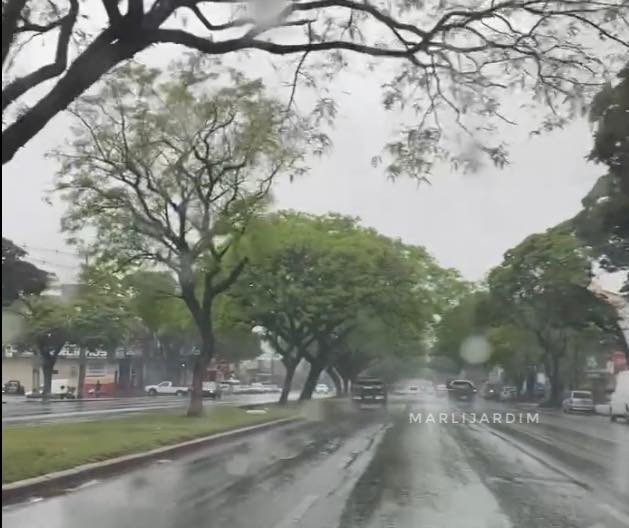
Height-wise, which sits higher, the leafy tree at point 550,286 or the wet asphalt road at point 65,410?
the leafy tree at point 550,286

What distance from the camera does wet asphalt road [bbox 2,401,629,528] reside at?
11016 mm

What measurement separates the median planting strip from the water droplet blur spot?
149 ft

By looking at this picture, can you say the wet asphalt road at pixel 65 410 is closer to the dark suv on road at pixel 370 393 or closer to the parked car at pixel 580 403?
the dark suv on road at pixel 370 393

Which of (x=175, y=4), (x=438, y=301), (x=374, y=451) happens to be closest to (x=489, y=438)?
(x=374, y=451)

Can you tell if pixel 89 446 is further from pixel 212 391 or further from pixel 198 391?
pixel 212 391

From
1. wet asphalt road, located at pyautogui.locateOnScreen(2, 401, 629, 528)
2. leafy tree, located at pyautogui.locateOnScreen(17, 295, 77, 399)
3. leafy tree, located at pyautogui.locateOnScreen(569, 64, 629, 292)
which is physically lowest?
wet asphalt road, located at pyautogui.locateOnScreen(2, 401, 629, 528)

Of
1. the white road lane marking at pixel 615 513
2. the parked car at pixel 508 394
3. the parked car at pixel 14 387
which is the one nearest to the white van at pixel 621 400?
the white road lane marking at pixel 615 513

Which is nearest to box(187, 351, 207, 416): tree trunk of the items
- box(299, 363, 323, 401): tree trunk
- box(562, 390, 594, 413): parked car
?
box(299, 363, 323, 401): tree trunk

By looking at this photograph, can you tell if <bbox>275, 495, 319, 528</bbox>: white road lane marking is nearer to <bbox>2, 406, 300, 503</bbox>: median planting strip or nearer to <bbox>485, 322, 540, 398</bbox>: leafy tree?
<bbox>2, 406, 300, 503</bbox>: median planting strip

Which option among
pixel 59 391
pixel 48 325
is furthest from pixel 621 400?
pixel 59 391

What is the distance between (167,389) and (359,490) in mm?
60880

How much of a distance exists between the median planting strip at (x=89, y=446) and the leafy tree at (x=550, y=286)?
2103cm

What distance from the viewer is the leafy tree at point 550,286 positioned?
45.4 m

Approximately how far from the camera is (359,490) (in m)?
13.9
